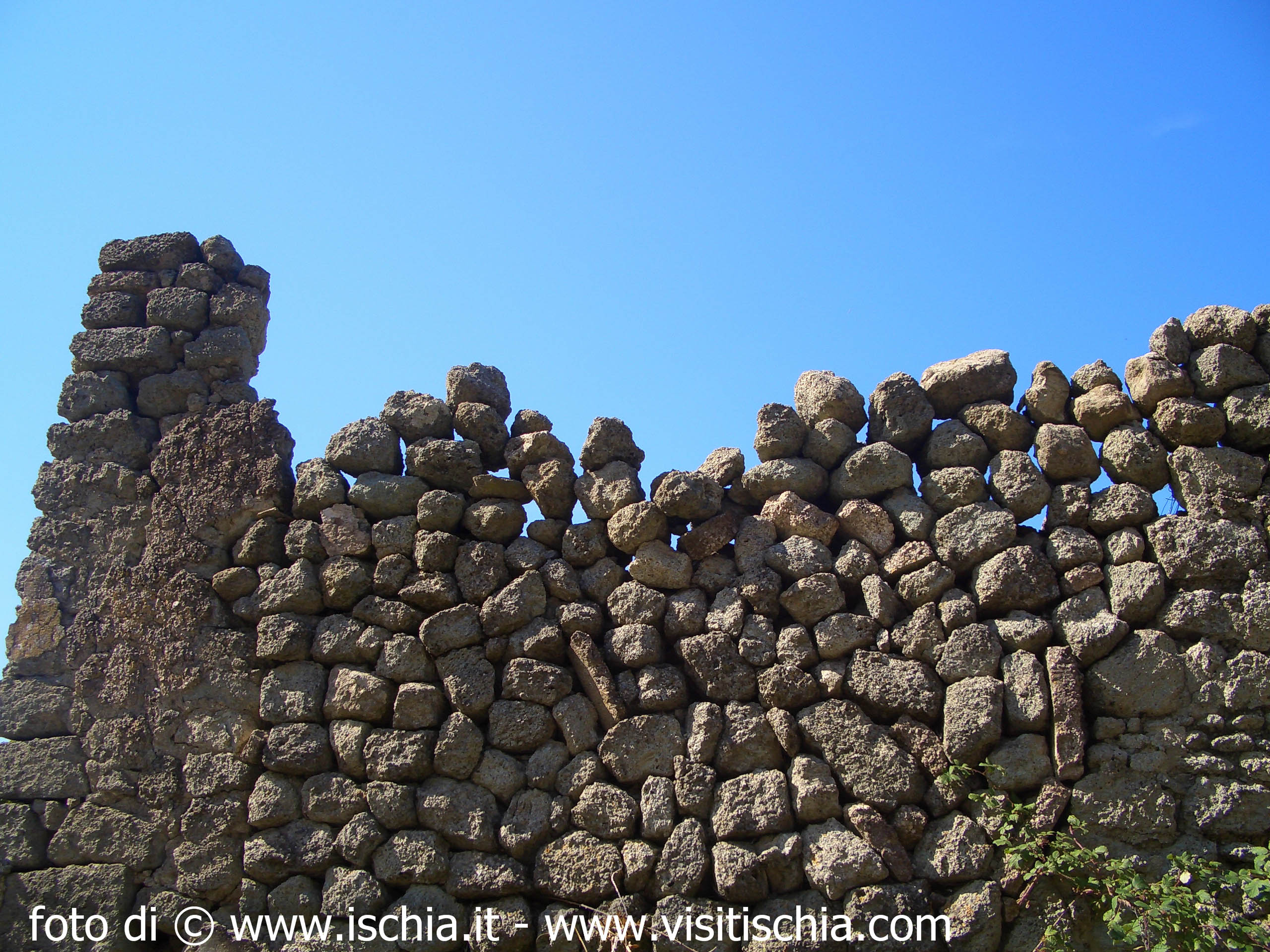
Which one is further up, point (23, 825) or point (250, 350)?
point (250, 350)

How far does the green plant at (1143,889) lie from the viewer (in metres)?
3.43

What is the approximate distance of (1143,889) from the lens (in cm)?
358

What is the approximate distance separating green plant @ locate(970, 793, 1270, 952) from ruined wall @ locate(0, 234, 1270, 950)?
9 cm

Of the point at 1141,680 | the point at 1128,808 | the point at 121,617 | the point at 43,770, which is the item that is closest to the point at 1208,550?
the point at 1141,680

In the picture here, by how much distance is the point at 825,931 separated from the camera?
375cm

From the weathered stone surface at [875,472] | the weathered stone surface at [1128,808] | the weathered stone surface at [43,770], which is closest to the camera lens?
the weathered stone surface at [1128,808]

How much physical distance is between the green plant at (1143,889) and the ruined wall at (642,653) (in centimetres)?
9

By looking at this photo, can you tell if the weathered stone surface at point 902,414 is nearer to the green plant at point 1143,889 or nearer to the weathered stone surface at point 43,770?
the green plant at point 1143,889

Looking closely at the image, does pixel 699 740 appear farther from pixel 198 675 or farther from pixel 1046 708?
pixel 198 675

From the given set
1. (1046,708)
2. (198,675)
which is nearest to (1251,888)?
(1046,708)

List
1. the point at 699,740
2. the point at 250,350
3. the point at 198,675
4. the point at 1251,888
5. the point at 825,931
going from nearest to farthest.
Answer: the point at 1251,888 < the point at 825,931 < the point at 699,740 < the point at 198,675 < the point at 250,350

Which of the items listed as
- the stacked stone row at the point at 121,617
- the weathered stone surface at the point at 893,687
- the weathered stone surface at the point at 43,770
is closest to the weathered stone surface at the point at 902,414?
the weathered stone surface at the point at 893,687

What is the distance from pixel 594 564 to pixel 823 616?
1050mm

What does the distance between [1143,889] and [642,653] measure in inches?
81.0
